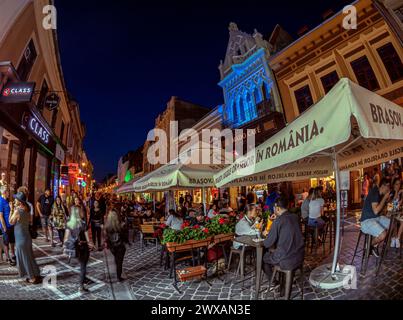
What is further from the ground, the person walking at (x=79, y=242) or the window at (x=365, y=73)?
the window at (x=365, y=73)

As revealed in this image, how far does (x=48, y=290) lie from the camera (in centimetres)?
530

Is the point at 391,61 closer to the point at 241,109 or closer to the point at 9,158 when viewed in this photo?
the point at 241,109

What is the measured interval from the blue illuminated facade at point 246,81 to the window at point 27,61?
14043 millimetres

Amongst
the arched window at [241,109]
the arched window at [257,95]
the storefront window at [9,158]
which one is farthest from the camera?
the arched window at [241,109]

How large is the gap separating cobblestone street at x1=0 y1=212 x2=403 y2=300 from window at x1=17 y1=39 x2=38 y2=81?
913 cm

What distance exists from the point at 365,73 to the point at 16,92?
16850 mm

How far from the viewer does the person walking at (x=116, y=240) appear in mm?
5883

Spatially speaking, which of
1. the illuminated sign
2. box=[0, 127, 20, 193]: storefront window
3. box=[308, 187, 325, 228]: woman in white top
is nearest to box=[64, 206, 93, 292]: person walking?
box=[308, 187, 325, 228]: woman in white top

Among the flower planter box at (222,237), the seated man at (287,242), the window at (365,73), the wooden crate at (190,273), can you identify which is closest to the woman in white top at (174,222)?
the flower planter box at (222,237)

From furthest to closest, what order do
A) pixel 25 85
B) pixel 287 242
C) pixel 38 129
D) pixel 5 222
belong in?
pixel 38 129 → pixel 25 85 → pixel 5 222 → pixel 287 242

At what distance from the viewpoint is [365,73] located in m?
13.8

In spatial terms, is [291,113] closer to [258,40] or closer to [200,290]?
[258,40]

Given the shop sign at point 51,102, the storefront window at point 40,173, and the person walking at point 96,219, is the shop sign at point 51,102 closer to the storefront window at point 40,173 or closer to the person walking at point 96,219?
the storefront window at point 40,173
